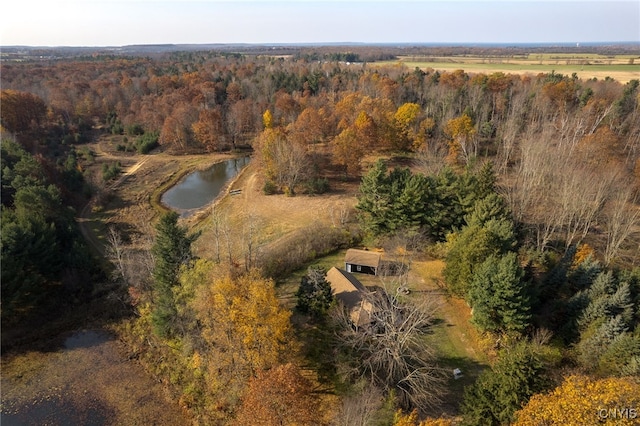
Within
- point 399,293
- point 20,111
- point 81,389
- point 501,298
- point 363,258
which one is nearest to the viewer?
point 399,293

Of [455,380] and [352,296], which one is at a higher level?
[352,296]

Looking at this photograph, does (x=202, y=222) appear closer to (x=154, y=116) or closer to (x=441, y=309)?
(x=441, y=309)

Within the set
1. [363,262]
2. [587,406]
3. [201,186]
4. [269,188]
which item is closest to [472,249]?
[363,262]

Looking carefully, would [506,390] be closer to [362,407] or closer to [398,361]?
[398,361]

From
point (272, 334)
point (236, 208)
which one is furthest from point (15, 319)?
point (236, 208)

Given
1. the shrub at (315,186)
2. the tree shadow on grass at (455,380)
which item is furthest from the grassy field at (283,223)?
the shrub at (315,186)

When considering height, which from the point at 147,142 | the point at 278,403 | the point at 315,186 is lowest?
the point at 278,403
